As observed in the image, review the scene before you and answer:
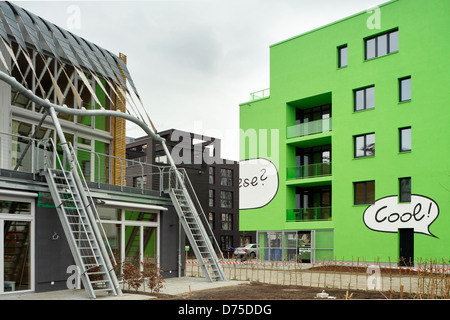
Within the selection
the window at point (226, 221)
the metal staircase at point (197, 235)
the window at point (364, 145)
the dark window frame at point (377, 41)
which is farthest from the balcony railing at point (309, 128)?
the window at point (226, 221)

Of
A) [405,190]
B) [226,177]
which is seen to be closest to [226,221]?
[226,177]

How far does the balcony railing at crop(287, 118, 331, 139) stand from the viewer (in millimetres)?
30031

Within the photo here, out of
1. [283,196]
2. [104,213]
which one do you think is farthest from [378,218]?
[104,213]

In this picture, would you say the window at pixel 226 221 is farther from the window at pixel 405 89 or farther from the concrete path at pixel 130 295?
the concrete path at pixel 130 295

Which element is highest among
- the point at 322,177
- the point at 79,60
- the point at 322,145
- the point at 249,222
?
the point at 79,60

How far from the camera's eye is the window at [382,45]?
27.1 meters

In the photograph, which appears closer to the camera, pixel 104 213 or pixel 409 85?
pixel 104 213

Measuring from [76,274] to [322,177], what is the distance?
1968 centimetres

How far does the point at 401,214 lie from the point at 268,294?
1559cm

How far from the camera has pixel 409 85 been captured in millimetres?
26250

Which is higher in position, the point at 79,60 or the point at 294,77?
the point at 294,77

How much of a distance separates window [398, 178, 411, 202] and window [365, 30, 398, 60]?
25.1 ft

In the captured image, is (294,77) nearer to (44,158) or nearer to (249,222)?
(249,222)
